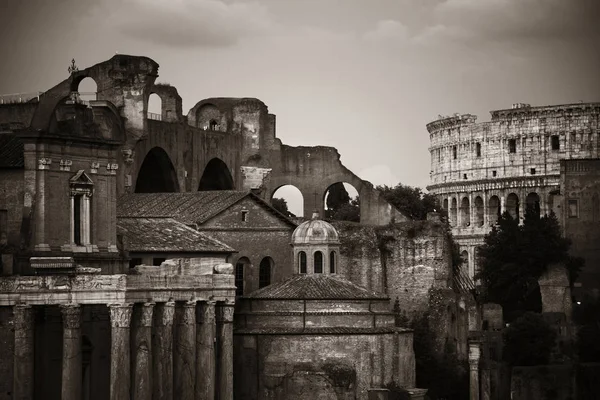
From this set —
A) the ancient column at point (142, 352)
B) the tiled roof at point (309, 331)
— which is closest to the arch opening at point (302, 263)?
the tiled roof at point (309, 331)

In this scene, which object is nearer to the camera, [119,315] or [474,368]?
[119,315]

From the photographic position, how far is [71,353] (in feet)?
186

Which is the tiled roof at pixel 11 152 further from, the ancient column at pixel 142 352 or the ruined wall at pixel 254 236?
the ruined wall at pixel 254 236

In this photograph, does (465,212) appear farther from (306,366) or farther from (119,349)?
(119,349)

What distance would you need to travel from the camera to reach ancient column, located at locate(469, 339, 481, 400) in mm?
78188

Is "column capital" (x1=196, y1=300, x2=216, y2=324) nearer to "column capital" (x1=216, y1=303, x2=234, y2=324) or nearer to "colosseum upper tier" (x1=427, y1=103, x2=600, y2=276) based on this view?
"column capital" (x1=216, y1=303, x2=234, y2=324)

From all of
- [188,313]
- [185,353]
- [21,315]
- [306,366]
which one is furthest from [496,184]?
[21,315]

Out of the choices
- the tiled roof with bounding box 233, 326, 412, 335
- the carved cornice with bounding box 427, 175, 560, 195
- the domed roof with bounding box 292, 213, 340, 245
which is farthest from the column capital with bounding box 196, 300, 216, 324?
the carved cornice with bounding box 427, 175, 560, 195

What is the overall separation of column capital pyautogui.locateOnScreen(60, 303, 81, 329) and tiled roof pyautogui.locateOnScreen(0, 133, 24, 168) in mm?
6819

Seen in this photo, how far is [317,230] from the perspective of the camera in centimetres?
7500

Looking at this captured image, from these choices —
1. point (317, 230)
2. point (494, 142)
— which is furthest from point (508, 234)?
point (494, 142)

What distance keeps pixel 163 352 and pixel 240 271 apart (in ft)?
52.0

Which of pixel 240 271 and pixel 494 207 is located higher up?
pixel 494 207

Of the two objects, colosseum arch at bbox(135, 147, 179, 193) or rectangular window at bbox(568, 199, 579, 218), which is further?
rectangular window at bbox(568, 199, 579, 218)
